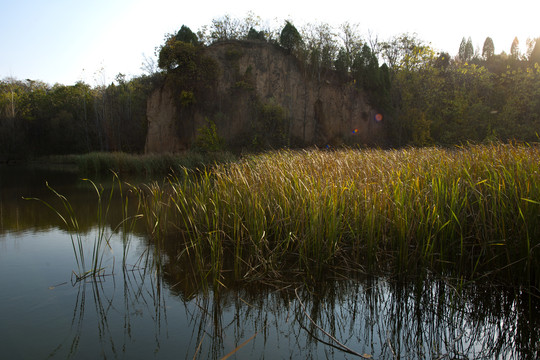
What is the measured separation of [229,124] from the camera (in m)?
22.0

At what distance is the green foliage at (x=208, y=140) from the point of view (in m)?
19.6

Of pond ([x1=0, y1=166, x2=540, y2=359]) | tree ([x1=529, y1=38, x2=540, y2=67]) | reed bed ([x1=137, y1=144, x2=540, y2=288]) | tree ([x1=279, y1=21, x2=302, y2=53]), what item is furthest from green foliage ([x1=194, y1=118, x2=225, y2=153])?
tree ([x1=529, y1=38, x2=540, y2=67])

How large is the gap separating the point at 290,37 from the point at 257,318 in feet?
75.3

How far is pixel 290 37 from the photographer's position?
77.0ft

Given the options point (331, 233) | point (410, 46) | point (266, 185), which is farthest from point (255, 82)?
point (331, 233)

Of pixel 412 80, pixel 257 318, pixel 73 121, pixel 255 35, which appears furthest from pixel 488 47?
pixel 257 318

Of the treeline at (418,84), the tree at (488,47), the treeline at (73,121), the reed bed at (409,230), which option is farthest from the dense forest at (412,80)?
the tree at (488,47)

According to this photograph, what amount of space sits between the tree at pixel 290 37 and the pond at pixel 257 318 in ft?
71.9

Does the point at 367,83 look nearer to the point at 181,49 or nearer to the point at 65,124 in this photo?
the point at 181,49

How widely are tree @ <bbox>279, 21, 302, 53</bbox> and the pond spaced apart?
863 inches

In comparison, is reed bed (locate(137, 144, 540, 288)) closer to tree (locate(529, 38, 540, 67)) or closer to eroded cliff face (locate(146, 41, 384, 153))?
eroded cliff face (locate(146, 41, 384, 153))

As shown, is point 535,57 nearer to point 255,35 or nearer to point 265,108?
point 255,35

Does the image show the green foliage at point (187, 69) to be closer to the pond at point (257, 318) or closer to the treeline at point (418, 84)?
the treeline at point (418, 84)

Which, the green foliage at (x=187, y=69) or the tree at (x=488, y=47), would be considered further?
the tree at (x=488, y=47)
